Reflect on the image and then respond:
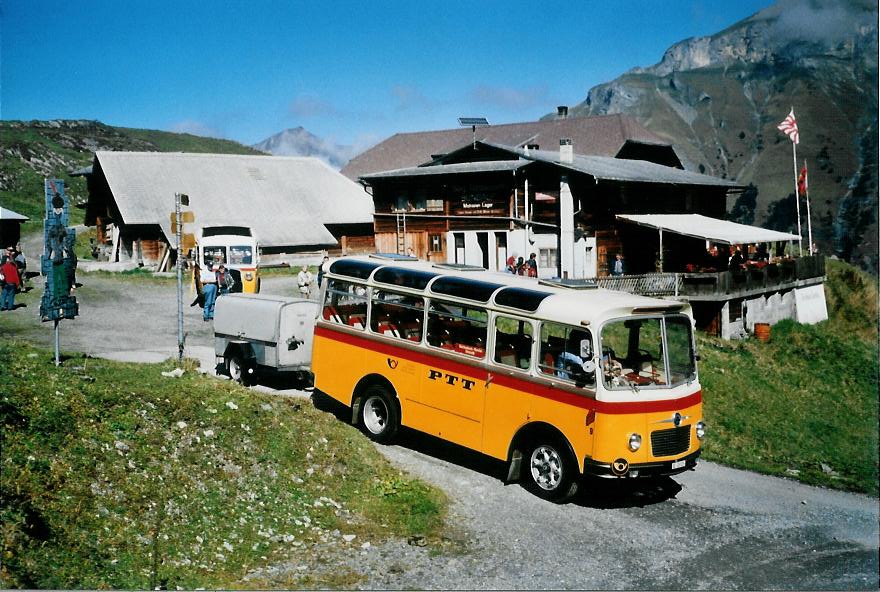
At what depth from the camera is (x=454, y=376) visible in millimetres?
13023

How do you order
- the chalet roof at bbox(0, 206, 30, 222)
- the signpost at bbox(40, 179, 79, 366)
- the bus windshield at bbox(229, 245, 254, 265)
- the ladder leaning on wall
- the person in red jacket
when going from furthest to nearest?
the ladder leaning on wall, the bus windshield at bbox(229, 245, 254, 265), the chalet roof at bbox(0, 206, 30, 222), the person in red jacket, the signpost at bbox(40, 179, 79, 366)

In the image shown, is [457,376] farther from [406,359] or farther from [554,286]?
[554,286]

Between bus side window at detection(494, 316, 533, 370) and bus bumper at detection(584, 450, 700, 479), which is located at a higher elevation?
bus side window at detection(494, 316, 533, 370)

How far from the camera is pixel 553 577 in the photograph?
9.58m

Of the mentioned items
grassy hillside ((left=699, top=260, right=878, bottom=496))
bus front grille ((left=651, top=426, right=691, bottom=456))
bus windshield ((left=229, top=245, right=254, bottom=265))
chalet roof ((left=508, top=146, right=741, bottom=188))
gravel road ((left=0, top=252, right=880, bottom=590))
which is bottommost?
grassy hillside ((left=699, top=260, right=878, bottom=496))

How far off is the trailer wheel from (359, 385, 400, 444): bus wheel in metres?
3.55

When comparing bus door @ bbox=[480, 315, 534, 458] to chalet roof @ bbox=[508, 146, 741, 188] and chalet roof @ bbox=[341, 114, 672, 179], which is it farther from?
chalet roof @ bbox=[341, 114, 672, 179]

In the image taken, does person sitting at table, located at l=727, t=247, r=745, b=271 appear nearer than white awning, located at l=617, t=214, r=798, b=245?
No

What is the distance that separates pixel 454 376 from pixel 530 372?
1543 mm

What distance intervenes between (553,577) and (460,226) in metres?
32.7

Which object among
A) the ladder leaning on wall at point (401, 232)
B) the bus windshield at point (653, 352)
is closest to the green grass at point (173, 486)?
the bus windshield at point (653, 352)

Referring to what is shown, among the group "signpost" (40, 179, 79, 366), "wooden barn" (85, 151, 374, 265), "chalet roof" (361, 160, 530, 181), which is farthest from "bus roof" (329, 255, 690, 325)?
"wooden barn" (85, 151, 374, 265)

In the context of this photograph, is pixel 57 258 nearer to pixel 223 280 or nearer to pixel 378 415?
pixel 378 415

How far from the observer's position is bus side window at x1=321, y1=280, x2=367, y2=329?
14742 mm
